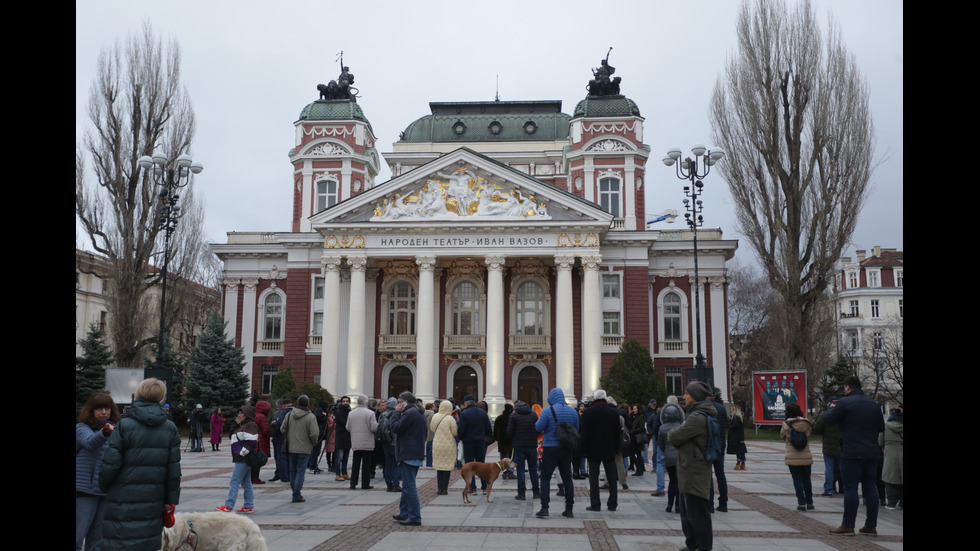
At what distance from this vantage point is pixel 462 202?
3866cm

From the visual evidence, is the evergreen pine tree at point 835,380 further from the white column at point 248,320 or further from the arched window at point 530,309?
the white column at point 248,320

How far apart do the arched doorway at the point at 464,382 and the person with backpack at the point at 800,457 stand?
29.3 meters

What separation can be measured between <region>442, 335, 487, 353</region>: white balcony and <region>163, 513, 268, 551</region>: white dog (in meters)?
33.7

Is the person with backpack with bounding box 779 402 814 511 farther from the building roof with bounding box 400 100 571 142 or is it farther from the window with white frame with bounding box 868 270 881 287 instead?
the window with white frame with bounding box 868 270 881 287

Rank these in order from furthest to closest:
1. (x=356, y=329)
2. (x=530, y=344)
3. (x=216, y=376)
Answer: (x=530, y=344)
(x=356, y=329)
(x=216, y=376)

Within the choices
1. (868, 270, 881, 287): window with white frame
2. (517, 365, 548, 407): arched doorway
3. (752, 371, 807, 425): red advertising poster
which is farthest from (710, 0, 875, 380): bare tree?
(868, 270, 881, 287): window with white frame

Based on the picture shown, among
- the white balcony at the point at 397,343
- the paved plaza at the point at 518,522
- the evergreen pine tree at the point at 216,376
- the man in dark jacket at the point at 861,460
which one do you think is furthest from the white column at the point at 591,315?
the man in dark jacket at the point at 861,460

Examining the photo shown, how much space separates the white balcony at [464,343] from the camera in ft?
133

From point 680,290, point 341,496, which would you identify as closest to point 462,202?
point 680,290

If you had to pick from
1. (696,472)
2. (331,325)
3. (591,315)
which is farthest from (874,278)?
(696,472)

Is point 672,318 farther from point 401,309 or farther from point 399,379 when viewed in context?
point 399,379

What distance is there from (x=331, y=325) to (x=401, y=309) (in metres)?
4.71

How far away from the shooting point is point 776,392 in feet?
92.4
